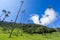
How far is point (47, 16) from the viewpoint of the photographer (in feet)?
418

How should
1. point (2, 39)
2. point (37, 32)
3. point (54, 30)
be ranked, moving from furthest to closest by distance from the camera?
point (54, 30) → point (37, 32) → point (2, 39)

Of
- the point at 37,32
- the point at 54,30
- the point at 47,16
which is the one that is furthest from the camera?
the point at 54,30

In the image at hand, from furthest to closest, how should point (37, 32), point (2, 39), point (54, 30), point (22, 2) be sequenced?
1. point (54, 30)
2. point (37, 32)
3. point (22, 2)
4. point (2, 39)

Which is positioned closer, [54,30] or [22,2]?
[22,2]

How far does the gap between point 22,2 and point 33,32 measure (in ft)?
148

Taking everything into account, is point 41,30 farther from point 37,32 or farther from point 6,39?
point 6,39

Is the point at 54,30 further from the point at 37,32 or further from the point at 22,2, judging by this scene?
the point at 22,2

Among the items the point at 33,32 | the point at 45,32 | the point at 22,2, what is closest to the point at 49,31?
the point at 45,32

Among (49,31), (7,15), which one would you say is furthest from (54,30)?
(7,15)

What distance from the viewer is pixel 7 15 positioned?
13062cm

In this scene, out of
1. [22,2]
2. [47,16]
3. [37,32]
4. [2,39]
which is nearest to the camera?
[2,39]

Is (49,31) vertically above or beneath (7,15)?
beneath

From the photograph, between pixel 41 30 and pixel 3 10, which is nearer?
pixel 3 10

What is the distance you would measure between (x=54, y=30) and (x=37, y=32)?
1984 cm
